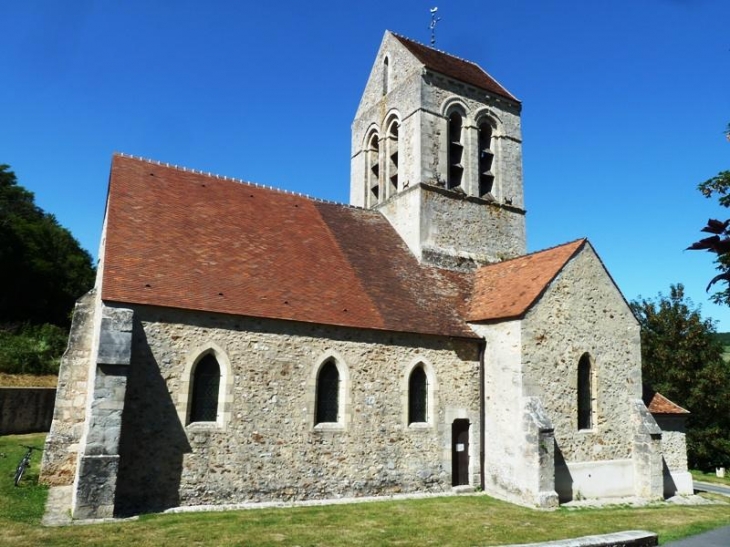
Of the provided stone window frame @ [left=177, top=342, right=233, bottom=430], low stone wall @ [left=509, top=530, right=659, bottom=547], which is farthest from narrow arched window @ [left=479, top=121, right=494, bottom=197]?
low stone wall @ [left=509, top=530, right=659, bottom=547]

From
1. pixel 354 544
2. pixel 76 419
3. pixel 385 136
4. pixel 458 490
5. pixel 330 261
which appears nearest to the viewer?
pixel 354 544

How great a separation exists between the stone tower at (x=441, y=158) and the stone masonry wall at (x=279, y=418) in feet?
16.0

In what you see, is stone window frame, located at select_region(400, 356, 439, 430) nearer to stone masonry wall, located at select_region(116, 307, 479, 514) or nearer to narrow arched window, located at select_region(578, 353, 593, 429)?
stone masonry wall, located at select_region(116, 307, 479, 514)

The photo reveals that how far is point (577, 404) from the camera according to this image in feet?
47.7

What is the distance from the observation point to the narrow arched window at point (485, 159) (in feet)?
66.9

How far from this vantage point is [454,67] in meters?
21.0

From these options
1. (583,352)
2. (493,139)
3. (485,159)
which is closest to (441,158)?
(485,159)

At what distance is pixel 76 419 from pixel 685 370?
81.3 ft

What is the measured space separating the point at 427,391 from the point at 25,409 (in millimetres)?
16728

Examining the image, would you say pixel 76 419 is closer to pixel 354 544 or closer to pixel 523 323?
pixel 354 544

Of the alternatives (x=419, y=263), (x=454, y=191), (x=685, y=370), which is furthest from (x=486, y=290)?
(x=685, y=370)

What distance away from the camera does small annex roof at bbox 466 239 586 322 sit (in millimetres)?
14531

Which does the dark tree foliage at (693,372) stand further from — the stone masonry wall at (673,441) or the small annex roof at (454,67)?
the small annex roof at (454,67)

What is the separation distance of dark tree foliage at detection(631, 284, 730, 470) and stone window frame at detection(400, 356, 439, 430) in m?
14.7
